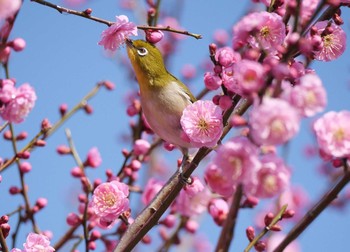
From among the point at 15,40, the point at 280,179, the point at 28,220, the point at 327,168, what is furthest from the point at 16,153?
the point at 327,168

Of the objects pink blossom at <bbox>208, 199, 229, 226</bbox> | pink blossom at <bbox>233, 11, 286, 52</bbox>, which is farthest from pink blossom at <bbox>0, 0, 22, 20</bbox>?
pink blossom at <bbox>208, 199, 229, 226</bbox>

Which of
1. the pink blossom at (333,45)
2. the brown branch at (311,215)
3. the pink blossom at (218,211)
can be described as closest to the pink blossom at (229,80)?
the pink blossom at (333,45)

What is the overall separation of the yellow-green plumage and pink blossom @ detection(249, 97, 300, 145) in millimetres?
1407

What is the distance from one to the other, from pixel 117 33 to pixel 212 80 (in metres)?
0.54

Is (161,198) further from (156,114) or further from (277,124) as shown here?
(277,124)

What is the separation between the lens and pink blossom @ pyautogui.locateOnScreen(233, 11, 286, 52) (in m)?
1.85

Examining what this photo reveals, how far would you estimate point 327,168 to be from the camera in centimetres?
379

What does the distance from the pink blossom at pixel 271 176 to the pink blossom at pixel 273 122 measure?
8 centimetres

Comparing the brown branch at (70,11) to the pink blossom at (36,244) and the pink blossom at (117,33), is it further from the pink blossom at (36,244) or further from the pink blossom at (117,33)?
the pink blossom at (36,244)

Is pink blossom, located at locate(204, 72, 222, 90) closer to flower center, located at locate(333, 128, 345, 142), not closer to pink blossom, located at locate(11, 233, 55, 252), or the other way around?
flower center, located at locate(333, 128, 345, 142)

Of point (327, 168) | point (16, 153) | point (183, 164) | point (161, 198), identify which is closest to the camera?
point (161, 198)

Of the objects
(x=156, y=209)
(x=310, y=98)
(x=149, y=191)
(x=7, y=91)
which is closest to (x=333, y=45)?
(x=310, y=98)

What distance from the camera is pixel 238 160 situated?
1566mm

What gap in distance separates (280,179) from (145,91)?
175 cm
